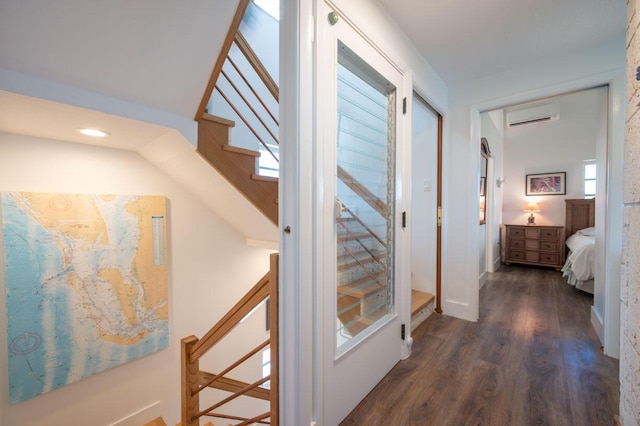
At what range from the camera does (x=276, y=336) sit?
3.64 ft

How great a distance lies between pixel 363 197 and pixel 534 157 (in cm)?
551

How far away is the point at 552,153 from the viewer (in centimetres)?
497

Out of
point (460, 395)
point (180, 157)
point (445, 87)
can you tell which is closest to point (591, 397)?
point (460, 395)

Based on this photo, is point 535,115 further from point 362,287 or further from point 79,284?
point 79,284

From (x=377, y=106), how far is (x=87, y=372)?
2.99 metres

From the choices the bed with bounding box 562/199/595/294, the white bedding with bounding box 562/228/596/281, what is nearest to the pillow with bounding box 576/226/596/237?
the bed with bounding box 562/199/595/294

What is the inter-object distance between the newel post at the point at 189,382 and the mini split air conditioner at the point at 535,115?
555 cm

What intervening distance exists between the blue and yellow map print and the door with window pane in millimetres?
1918

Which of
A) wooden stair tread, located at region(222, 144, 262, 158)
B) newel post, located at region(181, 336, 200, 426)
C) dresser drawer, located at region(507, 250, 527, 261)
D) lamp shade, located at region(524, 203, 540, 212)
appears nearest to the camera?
newel post, located at region(181, 336, 200, 426)

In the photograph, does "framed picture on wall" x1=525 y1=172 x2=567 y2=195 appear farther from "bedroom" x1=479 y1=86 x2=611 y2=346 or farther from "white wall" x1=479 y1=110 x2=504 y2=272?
"white wall" x1=479 y1=110 x2=504 y2=272

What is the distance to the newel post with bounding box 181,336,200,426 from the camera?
1598mm

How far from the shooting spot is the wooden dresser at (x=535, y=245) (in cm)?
451

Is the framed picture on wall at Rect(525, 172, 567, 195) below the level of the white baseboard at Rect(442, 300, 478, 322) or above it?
above

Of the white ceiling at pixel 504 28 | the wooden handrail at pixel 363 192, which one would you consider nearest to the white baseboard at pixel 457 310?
the wooden handrail at pixel 363 192
